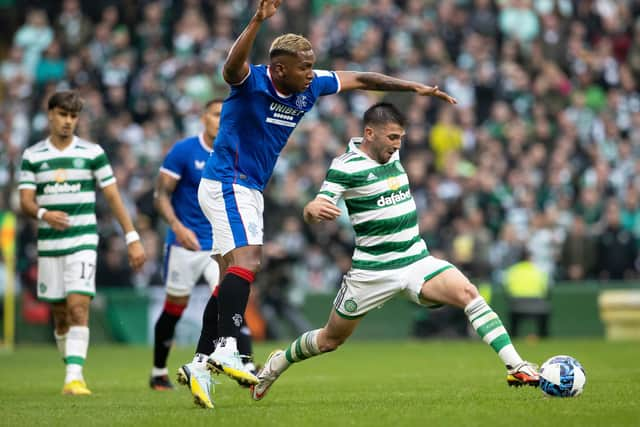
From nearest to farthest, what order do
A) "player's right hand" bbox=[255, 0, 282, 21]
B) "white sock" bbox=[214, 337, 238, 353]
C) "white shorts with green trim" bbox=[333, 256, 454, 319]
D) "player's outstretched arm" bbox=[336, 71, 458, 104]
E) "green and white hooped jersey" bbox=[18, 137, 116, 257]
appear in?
"player's right hand" bbox=[255, 0, 282, 21]
"white sock" bbox=[214, 337, 238, 353]
"white shorts with green trim" bbox=[333, 256, 454, 319]
"player's outstretched arm" bbox=[336, 71, 458, 104]
"green and white hooped jersey" bbox=[18, 137, 116, 257]

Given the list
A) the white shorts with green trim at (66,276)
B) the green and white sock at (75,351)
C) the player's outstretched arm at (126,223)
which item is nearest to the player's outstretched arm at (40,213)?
the white shorts with green trim at (66,276)

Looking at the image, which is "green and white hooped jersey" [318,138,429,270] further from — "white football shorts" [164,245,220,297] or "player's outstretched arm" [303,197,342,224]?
"white football shorts" [164,245,220,297]

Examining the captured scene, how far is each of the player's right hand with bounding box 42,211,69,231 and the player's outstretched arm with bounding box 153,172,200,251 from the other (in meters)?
0.93

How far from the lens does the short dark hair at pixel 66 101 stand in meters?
11.3

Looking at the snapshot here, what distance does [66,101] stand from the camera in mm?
11273

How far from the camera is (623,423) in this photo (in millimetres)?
7512

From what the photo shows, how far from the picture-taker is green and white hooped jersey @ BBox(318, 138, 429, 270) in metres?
9.12

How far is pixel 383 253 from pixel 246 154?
1.25 metres

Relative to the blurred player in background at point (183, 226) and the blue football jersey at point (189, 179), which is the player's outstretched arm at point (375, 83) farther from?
the blue football jersey at point (189, 179)

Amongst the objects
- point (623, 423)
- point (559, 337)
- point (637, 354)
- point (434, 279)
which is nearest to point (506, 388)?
point (434, 279)

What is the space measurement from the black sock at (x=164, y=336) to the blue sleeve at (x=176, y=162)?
50.1 inches

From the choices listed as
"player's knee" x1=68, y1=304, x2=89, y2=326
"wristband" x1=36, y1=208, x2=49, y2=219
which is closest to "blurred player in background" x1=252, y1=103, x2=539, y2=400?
"player's knee" x1=68, y1=304, x2=89, y2=326

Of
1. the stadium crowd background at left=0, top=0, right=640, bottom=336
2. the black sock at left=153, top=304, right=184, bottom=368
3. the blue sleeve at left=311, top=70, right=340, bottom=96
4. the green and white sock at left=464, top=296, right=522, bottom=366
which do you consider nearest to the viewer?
the green and white sock at left=464, top=296, right=522, bottom=366

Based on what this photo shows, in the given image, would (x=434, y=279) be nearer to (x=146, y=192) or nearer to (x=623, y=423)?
(x=623, y=423)
